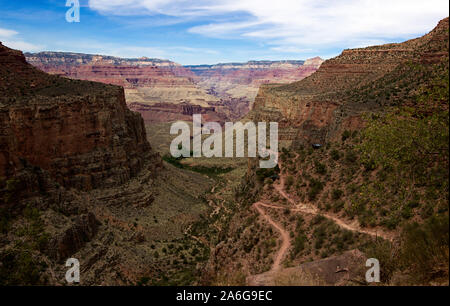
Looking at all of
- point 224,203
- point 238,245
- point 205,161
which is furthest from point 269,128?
point 238,245

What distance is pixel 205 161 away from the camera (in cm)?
8556

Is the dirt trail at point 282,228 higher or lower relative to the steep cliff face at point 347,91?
lower

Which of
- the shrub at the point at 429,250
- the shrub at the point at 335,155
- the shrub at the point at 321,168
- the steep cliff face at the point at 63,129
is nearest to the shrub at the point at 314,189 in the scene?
the shrub at the point at 321,168

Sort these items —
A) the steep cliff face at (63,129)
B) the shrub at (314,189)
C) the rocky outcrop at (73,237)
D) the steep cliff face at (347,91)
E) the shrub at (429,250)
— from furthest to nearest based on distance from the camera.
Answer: the steep cliff face at (63,129) → the steep cliff face at (347,91) → the rocky outcrop at (73,237) → the shrub at (314,189) → the shrub at (429,250)

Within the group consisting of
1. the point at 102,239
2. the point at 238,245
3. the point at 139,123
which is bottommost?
the point at 102,239

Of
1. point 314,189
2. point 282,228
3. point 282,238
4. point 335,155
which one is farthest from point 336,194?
point 282,238

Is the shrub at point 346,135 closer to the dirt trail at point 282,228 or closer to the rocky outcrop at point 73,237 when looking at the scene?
the dirt trail at point 282,228

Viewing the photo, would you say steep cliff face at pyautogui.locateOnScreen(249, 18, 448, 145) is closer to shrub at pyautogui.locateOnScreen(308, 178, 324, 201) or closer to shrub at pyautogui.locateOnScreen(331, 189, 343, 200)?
shrub at pyautogui.locateOnScreen(308, 178, 324, 201)

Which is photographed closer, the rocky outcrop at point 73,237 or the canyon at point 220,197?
the canyon at point 220,197

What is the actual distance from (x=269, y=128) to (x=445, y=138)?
228 ft

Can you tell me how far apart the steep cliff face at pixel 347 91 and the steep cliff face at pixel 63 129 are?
23.5 meters

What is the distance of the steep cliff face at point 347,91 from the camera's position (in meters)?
34.9
